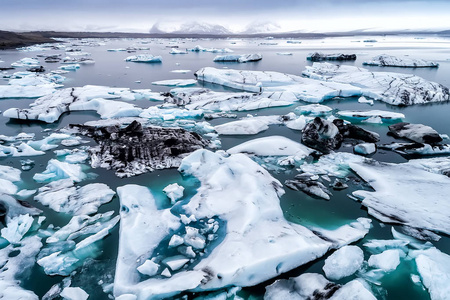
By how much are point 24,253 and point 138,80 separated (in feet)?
43.5

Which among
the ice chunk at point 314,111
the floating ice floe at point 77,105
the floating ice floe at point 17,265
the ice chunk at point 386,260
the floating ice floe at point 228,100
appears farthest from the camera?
the floating ice floe at point 228,100

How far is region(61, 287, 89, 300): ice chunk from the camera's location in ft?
8.94

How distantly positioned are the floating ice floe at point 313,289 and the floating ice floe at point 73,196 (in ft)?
9.45

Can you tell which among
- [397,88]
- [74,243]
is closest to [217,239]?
[74,243]

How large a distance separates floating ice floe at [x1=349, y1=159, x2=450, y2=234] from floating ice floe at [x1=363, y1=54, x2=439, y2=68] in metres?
18.8

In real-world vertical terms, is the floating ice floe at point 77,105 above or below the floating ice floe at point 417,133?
above

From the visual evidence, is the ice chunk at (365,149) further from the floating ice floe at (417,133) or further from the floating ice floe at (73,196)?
the floating ice floe at (73,196)

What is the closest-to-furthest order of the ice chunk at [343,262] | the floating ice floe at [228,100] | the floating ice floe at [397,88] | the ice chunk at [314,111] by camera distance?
the ice chunk at [343,262] < the ice chunk at [314,111] < the floating ice floe at [228,100] < the floating ice floe at [397,88]

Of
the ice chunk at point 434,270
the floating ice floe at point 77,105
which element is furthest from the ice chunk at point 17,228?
the floating ice floe at point 77,105

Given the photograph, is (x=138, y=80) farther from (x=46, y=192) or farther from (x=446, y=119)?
(x=446, y=119)

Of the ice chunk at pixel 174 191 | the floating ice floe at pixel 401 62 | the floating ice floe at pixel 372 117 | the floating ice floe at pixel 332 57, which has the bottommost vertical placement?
the ice chunk at pixel 174 191

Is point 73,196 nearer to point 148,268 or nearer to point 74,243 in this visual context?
point 74,243

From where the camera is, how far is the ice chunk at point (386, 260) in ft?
10.5

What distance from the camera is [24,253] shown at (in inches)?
131
